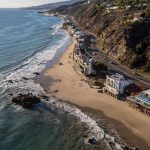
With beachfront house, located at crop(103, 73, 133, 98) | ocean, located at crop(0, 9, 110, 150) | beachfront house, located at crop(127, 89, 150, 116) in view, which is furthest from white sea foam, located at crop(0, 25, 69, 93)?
beachfront house, located at crop(127, 89, 150, 116)

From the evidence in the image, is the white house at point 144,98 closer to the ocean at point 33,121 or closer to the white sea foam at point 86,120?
the white sea foam at point 86,120

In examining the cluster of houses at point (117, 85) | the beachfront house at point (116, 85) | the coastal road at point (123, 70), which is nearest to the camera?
the cluster of houses at point (117, 85)

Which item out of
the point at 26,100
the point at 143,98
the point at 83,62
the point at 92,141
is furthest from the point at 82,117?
the point at 83,62

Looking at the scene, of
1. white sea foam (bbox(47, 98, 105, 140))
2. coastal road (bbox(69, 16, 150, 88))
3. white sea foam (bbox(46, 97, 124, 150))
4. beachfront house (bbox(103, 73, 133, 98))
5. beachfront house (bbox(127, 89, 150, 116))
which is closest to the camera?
white sea foam (bbox(46, 97, 124, 150))

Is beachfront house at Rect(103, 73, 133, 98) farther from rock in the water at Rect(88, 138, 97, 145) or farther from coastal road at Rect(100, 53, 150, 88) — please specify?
rock in the water at Rect(88, 138, 97, 145)

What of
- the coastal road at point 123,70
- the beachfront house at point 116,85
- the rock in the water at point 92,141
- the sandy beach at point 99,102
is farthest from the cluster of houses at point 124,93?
the rock in the water at point 92,141

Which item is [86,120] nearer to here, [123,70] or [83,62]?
[123,70]

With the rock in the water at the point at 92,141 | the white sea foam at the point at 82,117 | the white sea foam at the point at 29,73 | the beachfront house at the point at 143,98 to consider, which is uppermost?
the beachfront house at the point at 143,98
